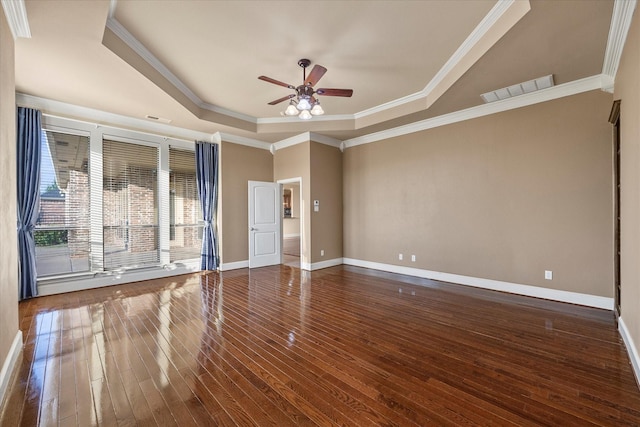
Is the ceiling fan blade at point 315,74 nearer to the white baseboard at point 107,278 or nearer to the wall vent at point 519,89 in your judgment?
the wall vent at point 519,89

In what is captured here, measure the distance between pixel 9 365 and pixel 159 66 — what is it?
3512mm

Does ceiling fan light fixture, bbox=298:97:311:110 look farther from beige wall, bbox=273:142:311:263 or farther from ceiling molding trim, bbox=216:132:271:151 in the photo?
ceiling molding trim, bbox=216:132:271:151

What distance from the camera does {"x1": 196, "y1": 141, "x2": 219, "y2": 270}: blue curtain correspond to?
5.88 metres

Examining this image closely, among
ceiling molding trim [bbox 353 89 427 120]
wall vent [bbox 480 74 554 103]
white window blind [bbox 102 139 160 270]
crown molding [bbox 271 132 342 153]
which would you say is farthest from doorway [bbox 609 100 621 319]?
white window blind [bbox 102 139 160 270]

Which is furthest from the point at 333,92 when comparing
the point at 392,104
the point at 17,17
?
the point at 17,17

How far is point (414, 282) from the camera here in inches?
201

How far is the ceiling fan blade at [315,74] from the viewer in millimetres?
3042

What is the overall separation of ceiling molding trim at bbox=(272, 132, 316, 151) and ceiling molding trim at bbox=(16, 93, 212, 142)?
1579mm

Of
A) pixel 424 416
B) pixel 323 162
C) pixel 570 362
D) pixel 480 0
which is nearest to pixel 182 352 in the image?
pixel 424 416

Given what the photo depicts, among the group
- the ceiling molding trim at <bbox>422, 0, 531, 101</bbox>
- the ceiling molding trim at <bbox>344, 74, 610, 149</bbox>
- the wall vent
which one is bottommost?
the ceiling molding trim at <bbox>344, 74, 610, 149</bbox>

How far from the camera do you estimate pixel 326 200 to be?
21.2 ft

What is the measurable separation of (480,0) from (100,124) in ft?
19.0

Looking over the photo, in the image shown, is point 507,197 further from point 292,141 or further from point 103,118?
point 103,118

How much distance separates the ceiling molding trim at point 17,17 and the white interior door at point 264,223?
4.18 metres
